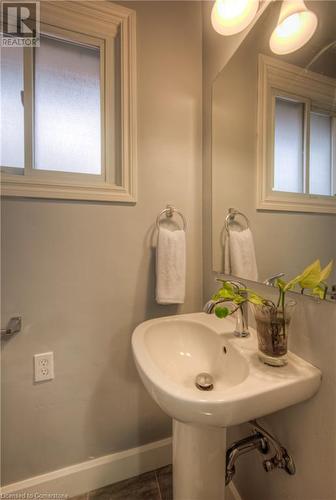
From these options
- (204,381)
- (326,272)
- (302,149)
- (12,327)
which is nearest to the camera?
(326,272)

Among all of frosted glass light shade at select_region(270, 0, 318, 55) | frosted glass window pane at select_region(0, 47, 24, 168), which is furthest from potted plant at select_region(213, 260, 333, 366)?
frosted glass window pane at select_region(0, 47, 24, 168)

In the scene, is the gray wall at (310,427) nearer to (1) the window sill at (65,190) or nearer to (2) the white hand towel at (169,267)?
(2) the white hand towel at (169,267)

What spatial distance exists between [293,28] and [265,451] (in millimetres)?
1392

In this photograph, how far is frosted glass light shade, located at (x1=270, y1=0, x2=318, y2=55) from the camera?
664mm

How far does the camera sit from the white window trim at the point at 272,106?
62 cm

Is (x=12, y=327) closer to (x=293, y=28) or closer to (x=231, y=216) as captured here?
(x=231, y=216)

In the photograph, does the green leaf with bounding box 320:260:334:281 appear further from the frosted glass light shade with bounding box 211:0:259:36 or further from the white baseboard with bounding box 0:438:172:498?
the white baseboard with bounding box 0:438:172:498

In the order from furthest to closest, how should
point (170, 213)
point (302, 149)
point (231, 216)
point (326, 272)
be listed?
point (170, 213) → point (231, 216) → point (302, 149) → point (326, 272)

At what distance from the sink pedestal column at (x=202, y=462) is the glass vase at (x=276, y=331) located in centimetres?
32

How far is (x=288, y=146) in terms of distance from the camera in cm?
76

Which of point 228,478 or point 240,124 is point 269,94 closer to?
point 240,124

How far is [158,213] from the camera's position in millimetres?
1130

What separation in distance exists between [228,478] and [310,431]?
1.11ft

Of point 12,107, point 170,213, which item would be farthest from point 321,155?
point 12,107
